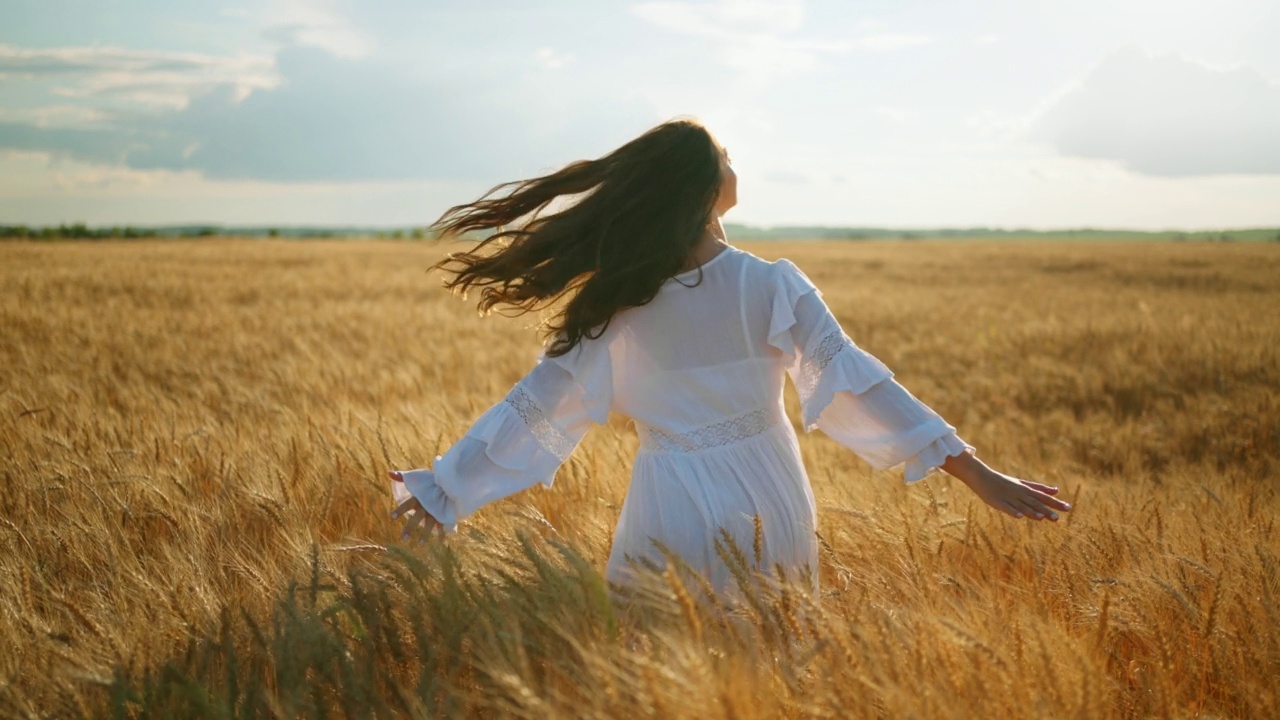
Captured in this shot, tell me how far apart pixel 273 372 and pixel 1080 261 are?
29.7 m

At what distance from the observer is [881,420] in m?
2.04

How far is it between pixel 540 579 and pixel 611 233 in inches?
33.2


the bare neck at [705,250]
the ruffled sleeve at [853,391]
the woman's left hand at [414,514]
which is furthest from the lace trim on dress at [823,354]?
the woman's left hand at [414,514]

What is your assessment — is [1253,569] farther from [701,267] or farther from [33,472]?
[33,472]

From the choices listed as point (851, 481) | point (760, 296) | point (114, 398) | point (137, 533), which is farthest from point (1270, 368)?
point (114, 398)

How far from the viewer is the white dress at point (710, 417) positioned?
2.01 m

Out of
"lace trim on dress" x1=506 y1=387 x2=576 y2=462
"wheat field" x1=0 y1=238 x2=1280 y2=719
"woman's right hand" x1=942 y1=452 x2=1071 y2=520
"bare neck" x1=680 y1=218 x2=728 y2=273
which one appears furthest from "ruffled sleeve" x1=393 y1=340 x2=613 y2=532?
"woman's right hand" x1=942 y1=452 x2=1071 y2=520

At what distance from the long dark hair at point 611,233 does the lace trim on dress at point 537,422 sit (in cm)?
14

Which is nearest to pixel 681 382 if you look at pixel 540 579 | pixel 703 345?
pixel 703 345

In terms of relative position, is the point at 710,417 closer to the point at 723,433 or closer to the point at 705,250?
the point at 723,433

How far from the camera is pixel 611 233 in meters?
2.08

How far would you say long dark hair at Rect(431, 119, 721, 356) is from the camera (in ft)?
6.59

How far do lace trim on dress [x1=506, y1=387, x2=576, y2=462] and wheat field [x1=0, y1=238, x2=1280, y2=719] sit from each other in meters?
0.24

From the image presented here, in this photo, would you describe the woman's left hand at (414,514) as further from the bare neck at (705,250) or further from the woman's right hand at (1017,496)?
the woman's right hand at (1017,496)
